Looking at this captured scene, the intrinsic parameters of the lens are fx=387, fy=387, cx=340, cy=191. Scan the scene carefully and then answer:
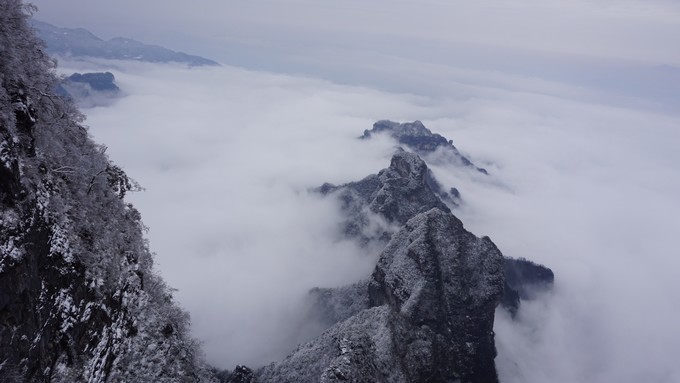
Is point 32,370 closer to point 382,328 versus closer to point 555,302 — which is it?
point 382,328

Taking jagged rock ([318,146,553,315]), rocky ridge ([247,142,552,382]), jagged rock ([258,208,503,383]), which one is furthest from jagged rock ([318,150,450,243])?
jagged rock ([258,208,503,383])

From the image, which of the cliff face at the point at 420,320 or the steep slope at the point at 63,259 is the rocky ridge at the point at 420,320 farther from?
the steep slope at the point at 63,259

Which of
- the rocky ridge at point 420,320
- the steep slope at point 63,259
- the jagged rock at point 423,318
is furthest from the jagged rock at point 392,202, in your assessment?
the steep slope at point 63,259

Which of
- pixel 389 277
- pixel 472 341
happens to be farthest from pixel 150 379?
pixel 472 341

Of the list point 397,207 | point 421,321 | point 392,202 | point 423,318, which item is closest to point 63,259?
point 421,321

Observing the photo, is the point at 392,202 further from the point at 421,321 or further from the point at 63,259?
the point at 63,259

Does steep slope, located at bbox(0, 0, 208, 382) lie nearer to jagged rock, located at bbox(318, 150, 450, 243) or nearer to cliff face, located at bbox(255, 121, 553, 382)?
cliff face, located at bbox(255, 121, 553, 382)
